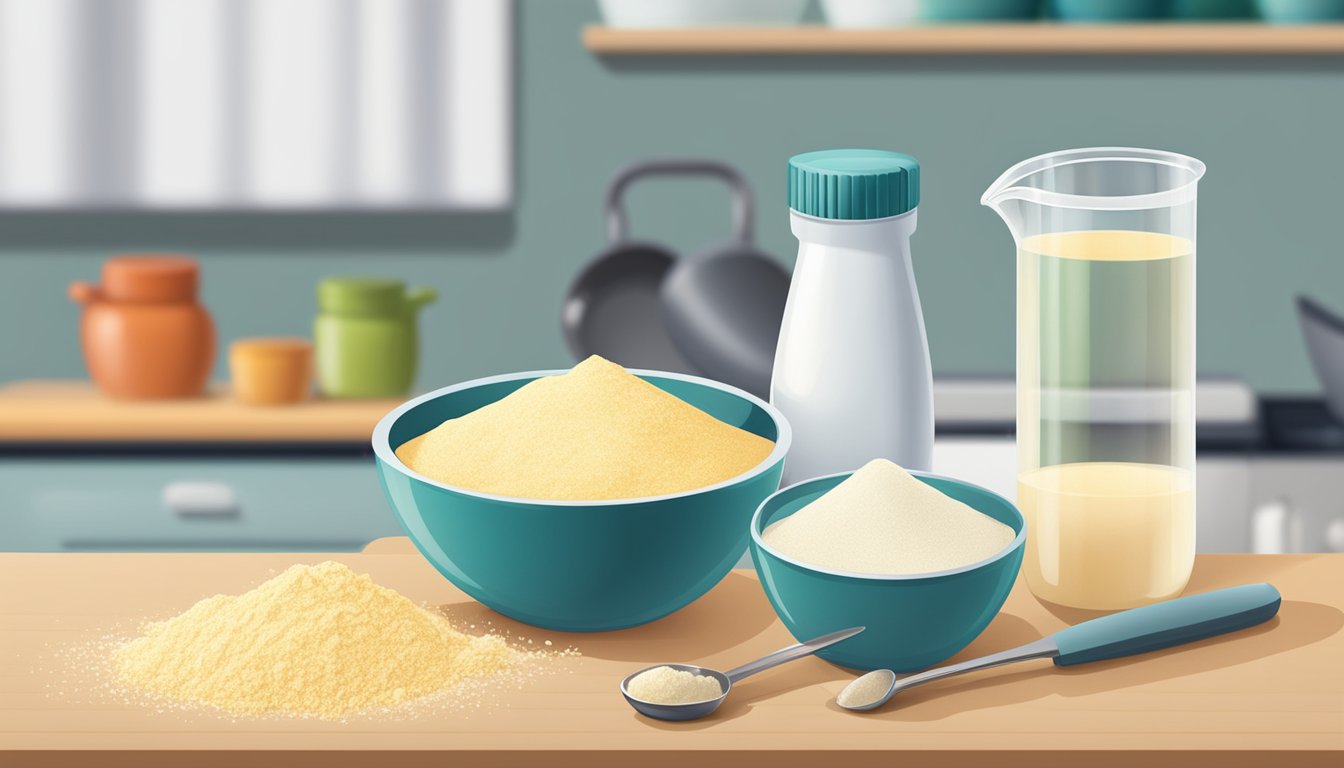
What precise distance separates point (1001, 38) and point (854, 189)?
5.40 ft

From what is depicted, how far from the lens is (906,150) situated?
285cm

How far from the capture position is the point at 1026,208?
3.20 feet

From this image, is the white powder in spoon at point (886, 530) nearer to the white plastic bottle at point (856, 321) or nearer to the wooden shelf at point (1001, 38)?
the white plastic bottle at point (856, 321)

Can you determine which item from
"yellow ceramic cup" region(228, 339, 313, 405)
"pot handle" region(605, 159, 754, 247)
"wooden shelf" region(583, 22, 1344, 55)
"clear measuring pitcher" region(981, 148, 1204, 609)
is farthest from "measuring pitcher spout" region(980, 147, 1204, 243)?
"yellow ceramic cup" region(228, 339, 313, 405)

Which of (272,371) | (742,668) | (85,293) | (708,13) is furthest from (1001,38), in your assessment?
(742,668)

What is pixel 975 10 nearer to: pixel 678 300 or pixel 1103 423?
pixel 678 300

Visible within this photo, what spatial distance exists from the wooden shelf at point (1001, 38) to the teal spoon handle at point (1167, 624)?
1.71 m

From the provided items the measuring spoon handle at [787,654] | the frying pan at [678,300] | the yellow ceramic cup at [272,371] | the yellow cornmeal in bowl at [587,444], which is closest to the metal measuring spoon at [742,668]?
the measuring spoon handle at [787,654]

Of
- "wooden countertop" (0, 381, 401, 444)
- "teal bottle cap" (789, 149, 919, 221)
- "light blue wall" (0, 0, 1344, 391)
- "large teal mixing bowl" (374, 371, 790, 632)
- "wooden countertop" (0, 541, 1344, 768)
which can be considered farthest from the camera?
"light blue wall" (0, 0, 1344, 391)

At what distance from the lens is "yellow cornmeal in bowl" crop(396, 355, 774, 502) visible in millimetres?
901

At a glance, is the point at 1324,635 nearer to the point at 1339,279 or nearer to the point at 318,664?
the point at 318,664

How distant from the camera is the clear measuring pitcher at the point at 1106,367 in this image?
95 centimetres

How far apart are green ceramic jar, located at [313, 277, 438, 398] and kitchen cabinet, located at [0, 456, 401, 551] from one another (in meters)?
0.17

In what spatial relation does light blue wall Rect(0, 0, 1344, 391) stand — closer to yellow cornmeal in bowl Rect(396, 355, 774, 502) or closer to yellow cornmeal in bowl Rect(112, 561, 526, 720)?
yellow cornmeal in bowl Rect(396, 355, 774, 502)
